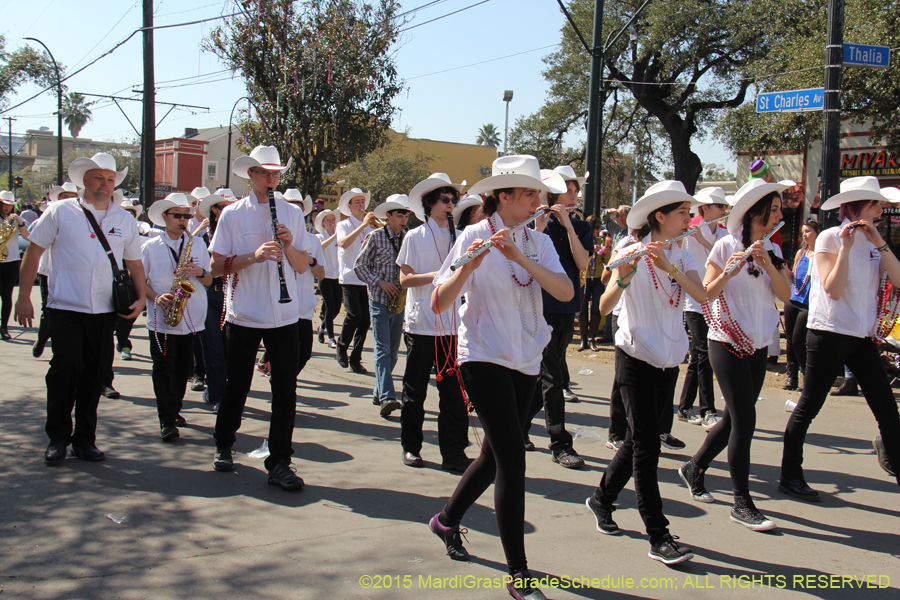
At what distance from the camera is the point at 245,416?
671 centimetres

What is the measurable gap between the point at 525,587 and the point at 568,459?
230cm

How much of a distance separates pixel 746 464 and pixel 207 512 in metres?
3.31

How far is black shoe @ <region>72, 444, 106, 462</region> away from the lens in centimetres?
513

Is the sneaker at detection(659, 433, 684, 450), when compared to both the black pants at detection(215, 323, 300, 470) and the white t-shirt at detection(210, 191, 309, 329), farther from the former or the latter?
the white t-shirt at detection(210, 191, 309, 329)

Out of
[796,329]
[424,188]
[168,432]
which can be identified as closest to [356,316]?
[168,432]

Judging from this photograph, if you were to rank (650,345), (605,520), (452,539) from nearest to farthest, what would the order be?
(452,539) < (650,345) < (605,520)

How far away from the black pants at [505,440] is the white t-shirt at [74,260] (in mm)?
3117

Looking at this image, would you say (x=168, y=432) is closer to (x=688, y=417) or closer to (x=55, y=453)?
(x=55, y=453)

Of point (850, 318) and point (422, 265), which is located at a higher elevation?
point (422, 265)

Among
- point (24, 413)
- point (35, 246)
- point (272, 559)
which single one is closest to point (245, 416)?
point (24, 413)

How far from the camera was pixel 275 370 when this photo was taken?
15.8ft

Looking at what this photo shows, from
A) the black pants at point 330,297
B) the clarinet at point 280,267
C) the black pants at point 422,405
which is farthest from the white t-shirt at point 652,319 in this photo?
the black pants at point 330,297

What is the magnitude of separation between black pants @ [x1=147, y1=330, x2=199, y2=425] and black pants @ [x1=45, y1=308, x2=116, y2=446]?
685 mm

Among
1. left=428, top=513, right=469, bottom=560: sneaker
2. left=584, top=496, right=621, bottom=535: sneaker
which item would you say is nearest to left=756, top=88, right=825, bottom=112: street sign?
left=584, top=496, right=621, bottom=535: sneaker
